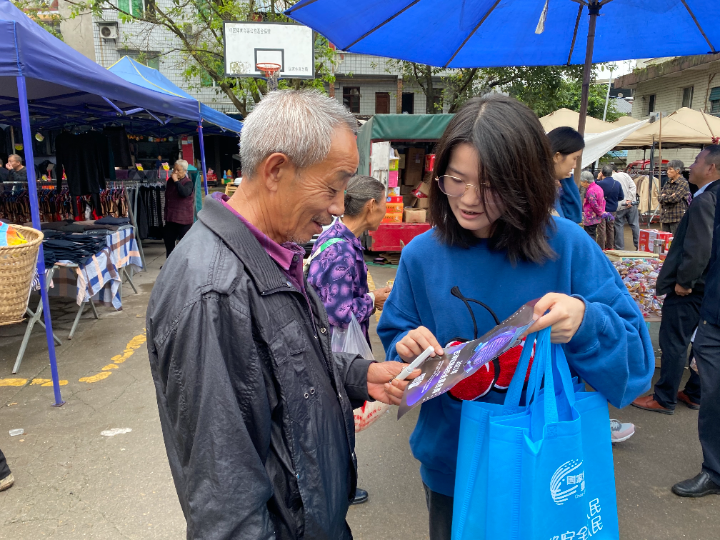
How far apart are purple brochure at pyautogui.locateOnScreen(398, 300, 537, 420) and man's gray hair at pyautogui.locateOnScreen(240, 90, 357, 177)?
587mm

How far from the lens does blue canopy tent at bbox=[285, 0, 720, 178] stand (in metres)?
3.19

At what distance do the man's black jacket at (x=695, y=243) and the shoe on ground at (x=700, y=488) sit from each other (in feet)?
4.34

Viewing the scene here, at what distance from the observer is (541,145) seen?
131 centimetres

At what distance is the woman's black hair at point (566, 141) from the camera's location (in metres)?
3.36

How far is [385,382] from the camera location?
1548mm

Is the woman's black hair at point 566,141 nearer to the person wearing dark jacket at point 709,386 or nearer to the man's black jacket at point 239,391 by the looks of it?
the person wearing dark jacket at point 709,386

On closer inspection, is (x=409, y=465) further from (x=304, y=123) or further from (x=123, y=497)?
(x=304, y=123)

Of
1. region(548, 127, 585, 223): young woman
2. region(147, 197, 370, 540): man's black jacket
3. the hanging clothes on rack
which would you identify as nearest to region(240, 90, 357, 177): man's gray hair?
region(147, 197, 370, 540): man's black jacket

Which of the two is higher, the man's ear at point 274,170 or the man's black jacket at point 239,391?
the man's ear at point 274,170

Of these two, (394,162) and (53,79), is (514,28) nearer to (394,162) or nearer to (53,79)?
(53,79)

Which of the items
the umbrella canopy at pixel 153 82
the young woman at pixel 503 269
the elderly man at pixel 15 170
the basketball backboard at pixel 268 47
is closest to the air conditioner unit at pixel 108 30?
the umbrella canopy at pixel 153 82

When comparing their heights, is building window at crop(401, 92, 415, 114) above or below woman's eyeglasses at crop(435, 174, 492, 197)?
above

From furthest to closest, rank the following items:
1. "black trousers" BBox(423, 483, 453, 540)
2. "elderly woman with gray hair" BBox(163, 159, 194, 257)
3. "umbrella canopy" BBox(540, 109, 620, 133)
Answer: "umbrella canopy" BBox(540, 109, 620, 133)
"elderly woman with gray hair" BBox(163, 159, 194, 257)
"black trousers" BBox(423, 483, 453, 540)

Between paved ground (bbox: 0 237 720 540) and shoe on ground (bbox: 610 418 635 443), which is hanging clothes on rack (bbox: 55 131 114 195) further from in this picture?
shoe on ground (bbox: 610 418 635 443)
